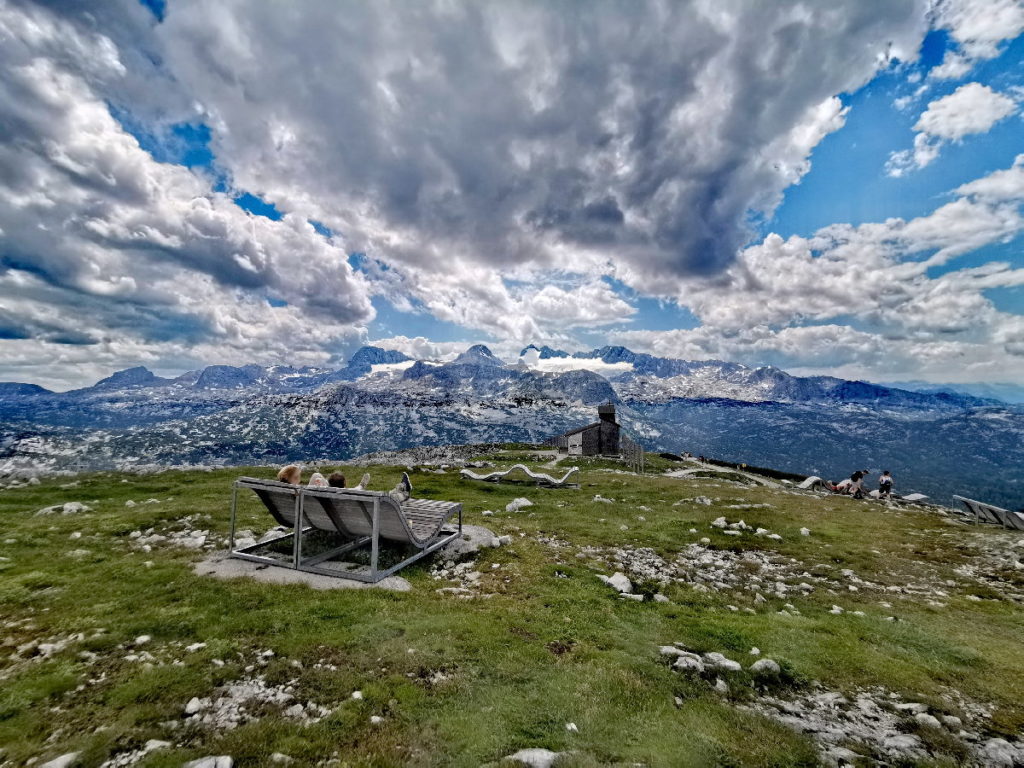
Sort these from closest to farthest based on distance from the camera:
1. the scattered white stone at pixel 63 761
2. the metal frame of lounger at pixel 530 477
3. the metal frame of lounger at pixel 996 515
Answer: the scattered white stone at pixel 63 761
the metal frame of lounger at pixel 996 515
the metal frame of lounger at pixel 530 477

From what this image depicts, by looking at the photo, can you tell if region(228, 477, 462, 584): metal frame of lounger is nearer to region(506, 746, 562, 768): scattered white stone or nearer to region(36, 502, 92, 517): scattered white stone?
region(506, 746, 562, 768): scattered white stone

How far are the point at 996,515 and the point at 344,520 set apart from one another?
110 ft

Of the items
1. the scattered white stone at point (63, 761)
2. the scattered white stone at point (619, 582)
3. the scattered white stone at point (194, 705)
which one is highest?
the scattered white stone at point (63, 761)

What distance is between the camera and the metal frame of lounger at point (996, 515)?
892 inches

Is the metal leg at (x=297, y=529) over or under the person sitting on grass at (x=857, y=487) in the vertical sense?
over

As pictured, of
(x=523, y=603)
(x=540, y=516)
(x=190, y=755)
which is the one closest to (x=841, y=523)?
(x=540, y=516)

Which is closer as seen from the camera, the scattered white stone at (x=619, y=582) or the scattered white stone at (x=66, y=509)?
the scattered white stone at (x=619, y=582)

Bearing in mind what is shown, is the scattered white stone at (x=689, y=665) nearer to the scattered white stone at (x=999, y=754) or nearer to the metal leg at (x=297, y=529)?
the scattered white stone at (x=999, y=754)

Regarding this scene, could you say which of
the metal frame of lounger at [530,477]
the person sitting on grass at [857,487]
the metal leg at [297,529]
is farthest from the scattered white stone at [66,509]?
the person sitting on grass at [857,487]

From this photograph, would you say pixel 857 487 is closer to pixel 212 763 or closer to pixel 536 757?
pixel 536 757

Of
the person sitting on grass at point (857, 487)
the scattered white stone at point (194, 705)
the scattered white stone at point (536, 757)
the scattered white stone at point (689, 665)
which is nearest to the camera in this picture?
the scattered white stone at point (536, 757)

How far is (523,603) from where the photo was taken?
37.1ft

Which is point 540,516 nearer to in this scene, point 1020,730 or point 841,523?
point 841,523

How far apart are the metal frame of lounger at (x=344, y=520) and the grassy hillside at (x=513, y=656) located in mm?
1157
